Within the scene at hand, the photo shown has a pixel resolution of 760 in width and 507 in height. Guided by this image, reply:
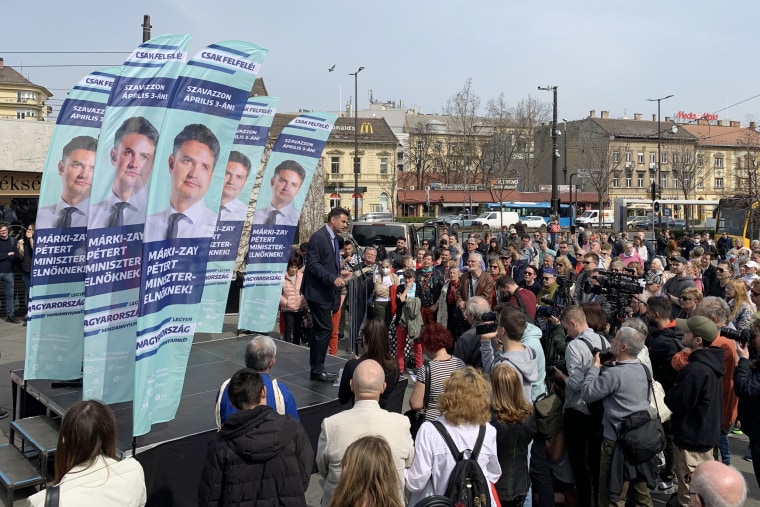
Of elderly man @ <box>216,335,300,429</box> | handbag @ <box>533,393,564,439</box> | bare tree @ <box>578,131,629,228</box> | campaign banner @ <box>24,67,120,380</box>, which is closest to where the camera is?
elderly man @ <box>216,335,300,429</box>

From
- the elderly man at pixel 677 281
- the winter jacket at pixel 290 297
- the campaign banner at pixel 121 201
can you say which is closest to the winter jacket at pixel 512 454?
the campaign banner at pixel 121 201

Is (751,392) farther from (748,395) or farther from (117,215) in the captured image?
(117,215)

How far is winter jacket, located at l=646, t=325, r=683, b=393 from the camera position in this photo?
595cm

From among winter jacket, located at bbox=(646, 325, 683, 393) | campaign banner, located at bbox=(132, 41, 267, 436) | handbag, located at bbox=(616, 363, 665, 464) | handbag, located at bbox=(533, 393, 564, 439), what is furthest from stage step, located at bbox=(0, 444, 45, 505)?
winter jacket, located at bbox=(646, 325, 683, 393)

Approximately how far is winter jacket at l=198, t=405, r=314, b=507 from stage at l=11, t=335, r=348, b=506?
1770mm

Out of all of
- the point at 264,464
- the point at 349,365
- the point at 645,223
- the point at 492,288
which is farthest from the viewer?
the point at 645,223

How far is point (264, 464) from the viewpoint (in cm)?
361

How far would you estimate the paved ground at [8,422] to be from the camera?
18.7ft

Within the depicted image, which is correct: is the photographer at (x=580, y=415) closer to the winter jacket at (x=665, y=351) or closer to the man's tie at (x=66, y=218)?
the winter jacket at (x=665, y=351)

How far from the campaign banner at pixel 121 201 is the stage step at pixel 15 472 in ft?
2.65

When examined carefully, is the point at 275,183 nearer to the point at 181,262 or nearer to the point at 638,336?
the point at 181,262

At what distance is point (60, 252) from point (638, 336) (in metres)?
5.62

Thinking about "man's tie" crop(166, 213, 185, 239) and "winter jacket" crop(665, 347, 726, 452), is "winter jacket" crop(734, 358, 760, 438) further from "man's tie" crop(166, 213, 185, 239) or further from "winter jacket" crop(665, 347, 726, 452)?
"man's tie" crop(166, 213, 185, 239)

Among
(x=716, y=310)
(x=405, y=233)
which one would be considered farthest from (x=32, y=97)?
(x=716, y=310)
